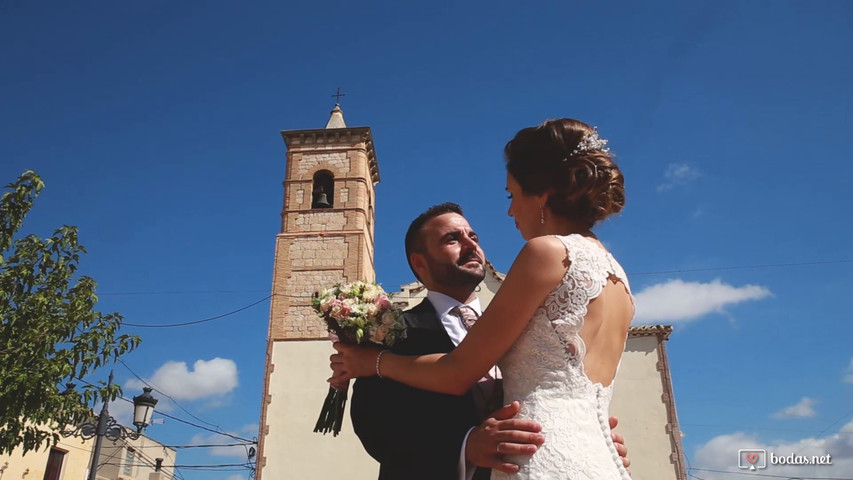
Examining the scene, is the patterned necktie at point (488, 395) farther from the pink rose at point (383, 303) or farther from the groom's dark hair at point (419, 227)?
the groom's dark hair at point (419, 227)

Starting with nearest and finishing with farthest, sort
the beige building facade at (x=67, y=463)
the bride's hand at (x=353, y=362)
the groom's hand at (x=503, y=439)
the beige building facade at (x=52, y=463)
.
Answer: the groom's hand at (x=503, y=439) → the bride's hand at (x=353, y=362) → the beige building facade at (x=52, y=463) → the beige building facade at (x=67, y=463)

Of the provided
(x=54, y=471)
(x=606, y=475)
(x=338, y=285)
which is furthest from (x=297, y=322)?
(x=606, y=475)

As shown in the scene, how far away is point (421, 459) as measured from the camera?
8.35 feet

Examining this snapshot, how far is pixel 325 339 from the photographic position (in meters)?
18.0

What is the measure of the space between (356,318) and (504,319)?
79cm

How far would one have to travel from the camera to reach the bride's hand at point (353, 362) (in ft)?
8.86

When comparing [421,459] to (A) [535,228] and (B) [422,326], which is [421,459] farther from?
(A) [535,228]

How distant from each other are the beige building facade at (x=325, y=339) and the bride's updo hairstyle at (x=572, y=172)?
10595 millimetres

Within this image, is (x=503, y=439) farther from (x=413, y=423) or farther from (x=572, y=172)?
(x=572, y=172)

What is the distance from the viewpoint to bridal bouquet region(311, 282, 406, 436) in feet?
9.11

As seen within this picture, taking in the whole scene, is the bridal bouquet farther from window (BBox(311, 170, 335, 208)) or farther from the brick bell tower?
window (BBox(311, 170, 335, 208))

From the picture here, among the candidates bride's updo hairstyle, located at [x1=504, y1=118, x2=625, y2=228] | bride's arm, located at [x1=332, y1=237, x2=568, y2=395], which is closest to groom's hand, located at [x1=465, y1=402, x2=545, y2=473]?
bride's arm, located at [x1=332, y1=237, x2=568, y2=395]

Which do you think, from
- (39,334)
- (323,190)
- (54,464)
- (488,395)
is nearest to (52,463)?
(54,464)

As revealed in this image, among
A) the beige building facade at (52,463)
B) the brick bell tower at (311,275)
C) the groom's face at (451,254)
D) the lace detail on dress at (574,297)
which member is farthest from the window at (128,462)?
the lace detail on dress at (574,297)
